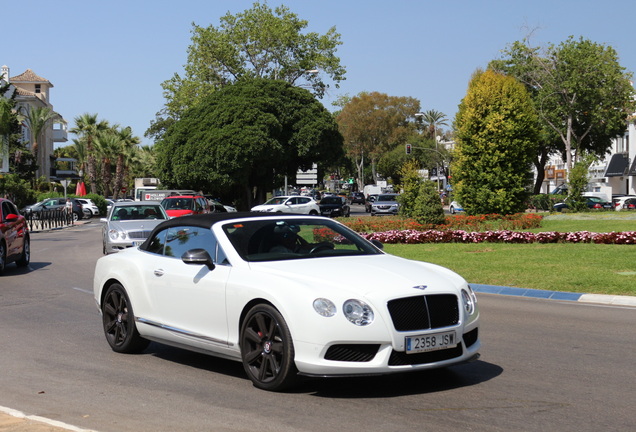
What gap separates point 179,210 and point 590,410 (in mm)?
29985

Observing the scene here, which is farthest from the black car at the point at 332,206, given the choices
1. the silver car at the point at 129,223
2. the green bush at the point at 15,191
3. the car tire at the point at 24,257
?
the car tire at the point at 24,257

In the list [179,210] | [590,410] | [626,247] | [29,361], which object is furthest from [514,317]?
[179,210]

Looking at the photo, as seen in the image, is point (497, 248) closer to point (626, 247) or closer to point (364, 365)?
point (626, 247)

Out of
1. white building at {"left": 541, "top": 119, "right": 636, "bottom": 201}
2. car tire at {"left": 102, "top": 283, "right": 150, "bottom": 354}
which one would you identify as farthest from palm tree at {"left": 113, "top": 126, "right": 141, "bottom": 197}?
car tire at {"left": 102, "top": 283, "right": 150, "bottom": 354}

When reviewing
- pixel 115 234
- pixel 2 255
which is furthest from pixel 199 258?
pixel 115 234

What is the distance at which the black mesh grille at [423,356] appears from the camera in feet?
21.9

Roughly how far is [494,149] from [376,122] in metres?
90.8

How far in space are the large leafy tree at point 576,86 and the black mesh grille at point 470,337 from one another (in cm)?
5606

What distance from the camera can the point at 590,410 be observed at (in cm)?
641

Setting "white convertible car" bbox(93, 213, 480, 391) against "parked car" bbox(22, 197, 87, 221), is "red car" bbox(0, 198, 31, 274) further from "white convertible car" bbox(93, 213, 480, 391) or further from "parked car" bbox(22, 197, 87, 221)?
"parked car" bbox(22, 197, 87, 221)

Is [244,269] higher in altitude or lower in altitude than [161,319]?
higher

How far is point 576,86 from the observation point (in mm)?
61312

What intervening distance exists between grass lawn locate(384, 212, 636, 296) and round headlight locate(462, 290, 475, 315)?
737cm

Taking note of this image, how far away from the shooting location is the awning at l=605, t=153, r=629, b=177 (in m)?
80.0
